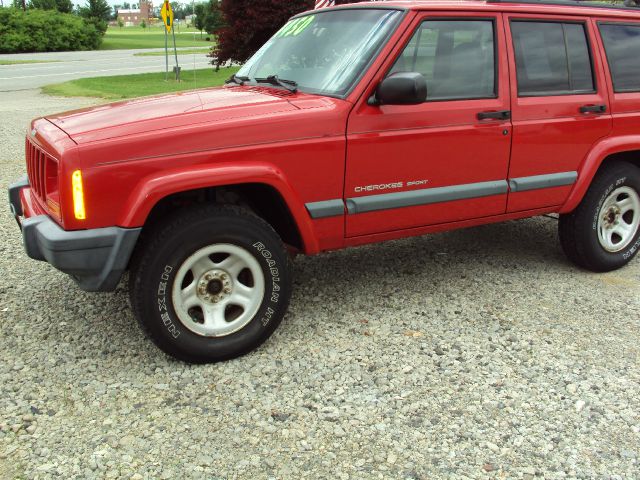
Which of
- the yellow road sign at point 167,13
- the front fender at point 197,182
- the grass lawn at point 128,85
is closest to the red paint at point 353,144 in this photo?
the front fender at point 197,182

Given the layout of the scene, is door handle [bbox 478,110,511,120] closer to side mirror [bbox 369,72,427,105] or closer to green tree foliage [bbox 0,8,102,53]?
side mirror [bbox 369,72,427,105]

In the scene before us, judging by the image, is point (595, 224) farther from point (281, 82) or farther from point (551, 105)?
point (281, 82)

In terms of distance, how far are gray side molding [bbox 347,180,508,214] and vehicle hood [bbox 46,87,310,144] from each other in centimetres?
67

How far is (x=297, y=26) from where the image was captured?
443cm

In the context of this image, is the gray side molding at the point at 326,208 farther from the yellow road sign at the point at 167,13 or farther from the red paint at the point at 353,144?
the yellow road sign at the point at 167,13

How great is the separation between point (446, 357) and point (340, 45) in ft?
6.43

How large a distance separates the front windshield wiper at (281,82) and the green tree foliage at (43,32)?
3468 cm

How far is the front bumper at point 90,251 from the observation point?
9.98 feet

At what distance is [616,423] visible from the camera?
298cm

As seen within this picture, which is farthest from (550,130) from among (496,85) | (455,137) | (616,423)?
(616,423)

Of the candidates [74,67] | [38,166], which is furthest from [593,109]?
[74,67]

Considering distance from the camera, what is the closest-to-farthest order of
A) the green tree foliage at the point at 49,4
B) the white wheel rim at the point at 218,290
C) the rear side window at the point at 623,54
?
the white wheel rim at the point at 218,290
the rear side window at the point at 623,54
the green tree foliage at the point at 49,4

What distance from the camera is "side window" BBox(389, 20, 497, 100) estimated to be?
380cm

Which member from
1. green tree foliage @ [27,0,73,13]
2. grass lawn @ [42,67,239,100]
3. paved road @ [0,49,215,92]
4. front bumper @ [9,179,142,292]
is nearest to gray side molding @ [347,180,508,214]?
front bumper @ [9,179,142,292]
